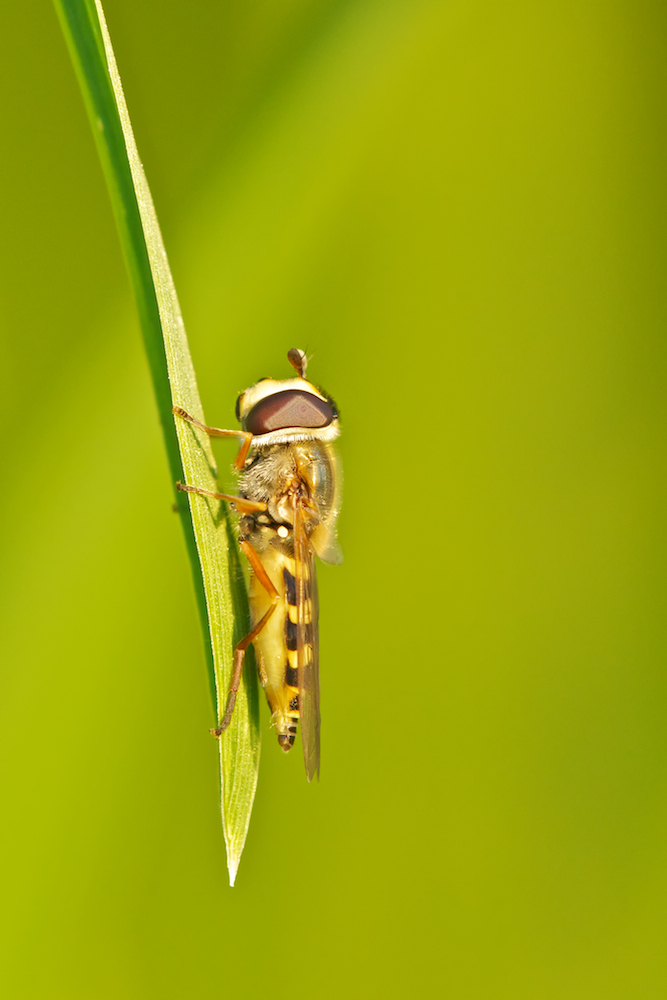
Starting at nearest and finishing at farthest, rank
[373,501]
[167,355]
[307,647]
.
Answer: [167,355] → [307,647] → [373,501]

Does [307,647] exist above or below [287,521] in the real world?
below

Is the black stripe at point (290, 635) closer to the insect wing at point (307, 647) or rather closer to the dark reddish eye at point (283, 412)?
the insect wing at point (307, 647)

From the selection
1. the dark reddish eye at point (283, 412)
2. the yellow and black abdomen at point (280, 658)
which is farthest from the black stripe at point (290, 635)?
the dark reddish eye at point (283, 412)

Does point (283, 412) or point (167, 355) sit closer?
point (167, 355)

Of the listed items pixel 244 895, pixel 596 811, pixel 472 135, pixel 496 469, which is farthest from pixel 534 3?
pixel 244 895

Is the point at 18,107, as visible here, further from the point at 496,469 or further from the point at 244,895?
the point at 244,895

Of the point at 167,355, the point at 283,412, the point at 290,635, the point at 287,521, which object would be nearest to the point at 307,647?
the point at 290,635

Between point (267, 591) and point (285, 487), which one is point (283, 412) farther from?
point (267, 591)
